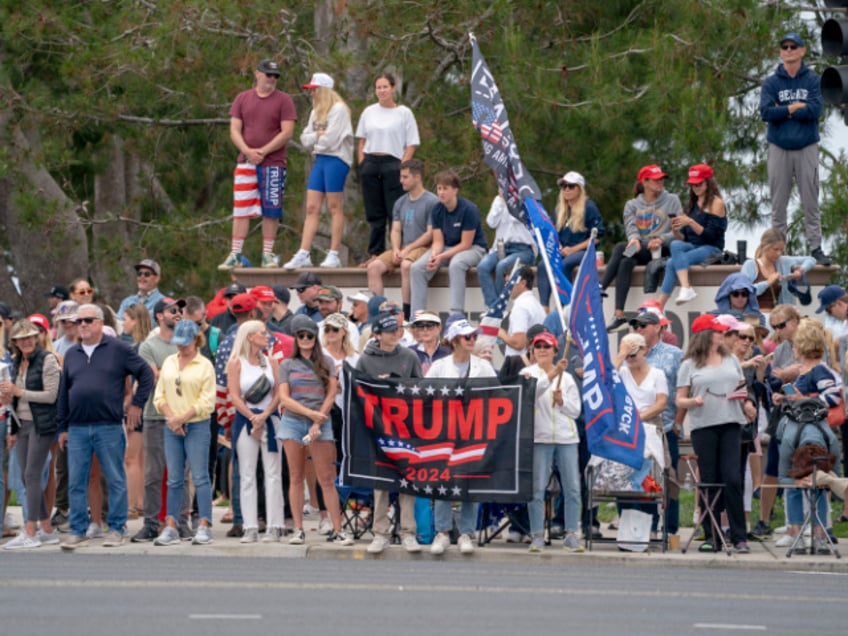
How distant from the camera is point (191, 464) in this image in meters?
16.3

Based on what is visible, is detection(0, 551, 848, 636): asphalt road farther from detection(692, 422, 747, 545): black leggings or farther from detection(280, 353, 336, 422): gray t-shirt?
detection(280, 353, 336, 422): gray t-shirt

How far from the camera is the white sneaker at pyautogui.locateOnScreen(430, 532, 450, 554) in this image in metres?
15.5

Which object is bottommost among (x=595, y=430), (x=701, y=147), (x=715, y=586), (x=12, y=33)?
(x=715, y=586)

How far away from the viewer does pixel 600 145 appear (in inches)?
997

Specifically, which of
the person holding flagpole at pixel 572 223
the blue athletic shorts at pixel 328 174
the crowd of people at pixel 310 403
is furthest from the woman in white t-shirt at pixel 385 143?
the crowd of people at pixel 310 403

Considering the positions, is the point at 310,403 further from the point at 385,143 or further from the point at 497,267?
the point at 385,143

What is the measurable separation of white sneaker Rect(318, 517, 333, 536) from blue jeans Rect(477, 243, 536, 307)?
3.77 meters

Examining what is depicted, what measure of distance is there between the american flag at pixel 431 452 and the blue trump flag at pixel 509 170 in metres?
2.04

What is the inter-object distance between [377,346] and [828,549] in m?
4.14

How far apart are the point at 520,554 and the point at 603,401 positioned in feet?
4.67

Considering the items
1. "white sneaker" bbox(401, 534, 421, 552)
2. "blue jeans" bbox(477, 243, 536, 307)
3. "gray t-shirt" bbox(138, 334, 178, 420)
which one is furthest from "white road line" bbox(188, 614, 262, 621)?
"blue jeans" bbox(477, 243, 536, 307)

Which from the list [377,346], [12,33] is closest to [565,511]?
[377,346]

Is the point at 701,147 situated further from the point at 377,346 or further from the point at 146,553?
the point at 146,553

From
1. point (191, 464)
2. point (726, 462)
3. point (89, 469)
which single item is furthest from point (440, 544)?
point (89, 469)
